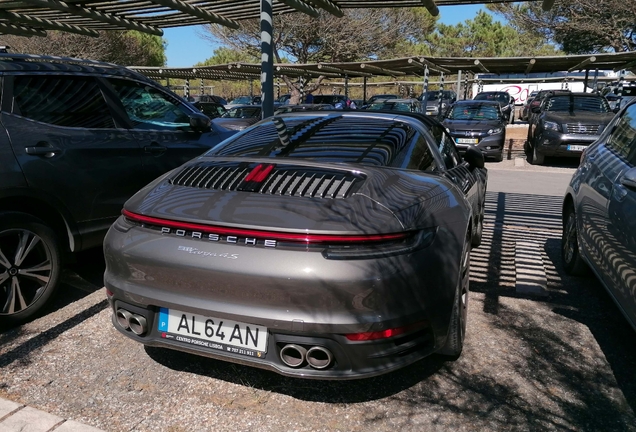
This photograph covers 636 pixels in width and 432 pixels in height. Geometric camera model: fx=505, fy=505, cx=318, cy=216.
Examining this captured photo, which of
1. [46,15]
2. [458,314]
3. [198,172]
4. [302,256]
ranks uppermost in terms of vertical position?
[46,15]

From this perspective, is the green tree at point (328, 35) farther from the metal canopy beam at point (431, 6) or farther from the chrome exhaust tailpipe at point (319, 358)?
the chrome exhaust tailpipe at point (319, 358)

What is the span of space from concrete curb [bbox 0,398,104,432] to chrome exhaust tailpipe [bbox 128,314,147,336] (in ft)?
1.56

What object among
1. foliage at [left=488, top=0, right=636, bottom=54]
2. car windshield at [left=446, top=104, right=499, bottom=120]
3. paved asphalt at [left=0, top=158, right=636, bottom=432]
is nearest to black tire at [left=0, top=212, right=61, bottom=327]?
paved asphalt at [left=0, top=158, right=636, bottom=432]

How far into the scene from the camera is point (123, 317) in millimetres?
2615

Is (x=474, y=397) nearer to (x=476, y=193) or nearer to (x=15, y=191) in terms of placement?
(x=476, y=193)

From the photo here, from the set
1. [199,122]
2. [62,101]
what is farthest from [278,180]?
[199,122]

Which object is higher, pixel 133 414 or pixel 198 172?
pixel 198 172

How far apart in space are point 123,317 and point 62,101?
2.08 metres

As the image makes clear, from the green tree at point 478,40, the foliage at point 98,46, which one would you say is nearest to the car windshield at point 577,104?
the foliage at point 98,46

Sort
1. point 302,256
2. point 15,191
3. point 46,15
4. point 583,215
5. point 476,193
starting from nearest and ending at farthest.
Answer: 1. point 302,256
2. point 15,191
3. point 583,215
4. point 476,193
5. point 46,15

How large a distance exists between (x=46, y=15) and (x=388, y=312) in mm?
8539

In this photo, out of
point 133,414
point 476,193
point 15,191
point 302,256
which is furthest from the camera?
point 476,193

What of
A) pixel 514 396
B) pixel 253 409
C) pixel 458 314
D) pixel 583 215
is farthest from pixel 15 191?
pixel 583 215

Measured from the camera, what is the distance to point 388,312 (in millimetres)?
2242
